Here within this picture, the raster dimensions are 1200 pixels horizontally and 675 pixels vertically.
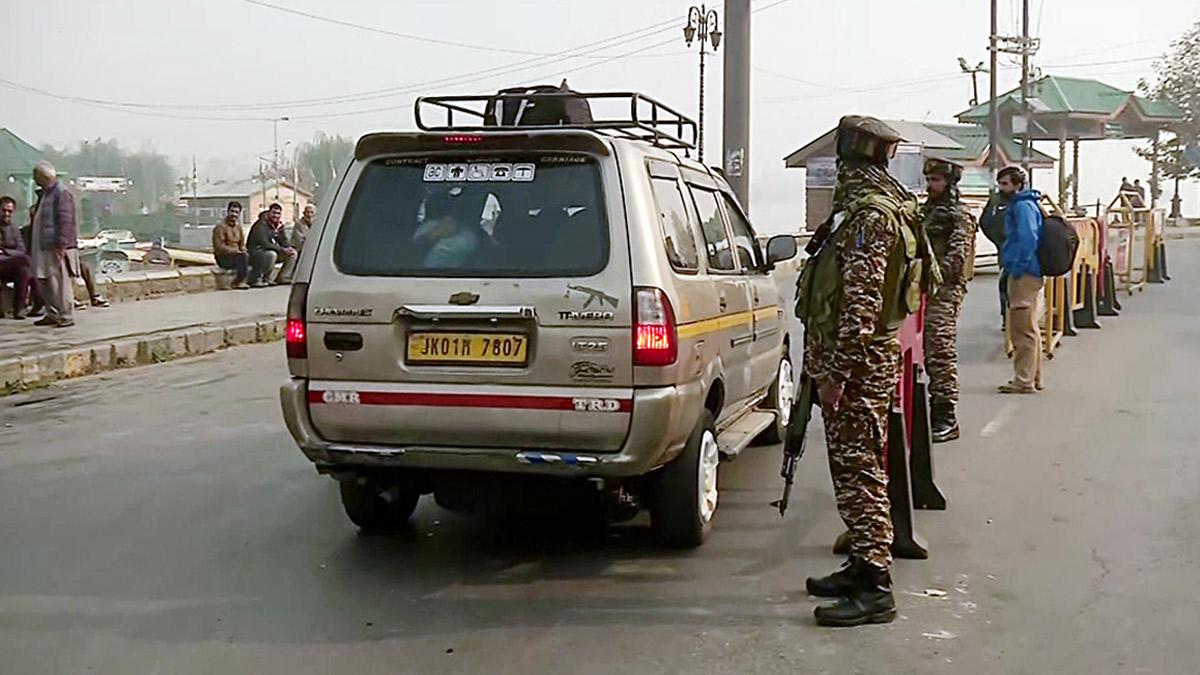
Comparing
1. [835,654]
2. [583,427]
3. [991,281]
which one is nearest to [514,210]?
[583,427]

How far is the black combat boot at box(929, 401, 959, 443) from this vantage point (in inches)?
340

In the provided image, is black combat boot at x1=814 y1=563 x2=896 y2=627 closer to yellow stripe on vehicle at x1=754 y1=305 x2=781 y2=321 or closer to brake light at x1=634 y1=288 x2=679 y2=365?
brake light at x1=634 y1=288 x2=679 y2=365

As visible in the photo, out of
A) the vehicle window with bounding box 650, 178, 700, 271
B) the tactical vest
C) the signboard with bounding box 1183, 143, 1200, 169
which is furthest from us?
the signboard with bounding box 1183, 143, 1200, 169

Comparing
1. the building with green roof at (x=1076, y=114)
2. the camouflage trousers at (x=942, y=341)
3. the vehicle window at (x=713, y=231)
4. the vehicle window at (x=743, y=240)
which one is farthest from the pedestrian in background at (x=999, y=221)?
the building with green roof at (x=1076, y=114)

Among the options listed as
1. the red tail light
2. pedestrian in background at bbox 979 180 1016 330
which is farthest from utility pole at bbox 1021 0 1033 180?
the red tail light

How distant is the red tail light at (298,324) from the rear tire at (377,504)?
0.76 metres

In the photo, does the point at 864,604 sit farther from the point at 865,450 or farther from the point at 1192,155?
the point at 1192,155

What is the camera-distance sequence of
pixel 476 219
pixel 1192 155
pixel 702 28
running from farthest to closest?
pixel 1192 155, pixel 702 28, pixel 476 219

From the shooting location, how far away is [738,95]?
21.6 metres

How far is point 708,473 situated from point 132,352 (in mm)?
9030

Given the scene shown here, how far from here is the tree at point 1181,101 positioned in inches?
2282

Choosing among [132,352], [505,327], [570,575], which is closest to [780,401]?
[570,575]

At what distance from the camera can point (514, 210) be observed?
18.0ft

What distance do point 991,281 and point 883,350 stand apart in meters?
21.1
